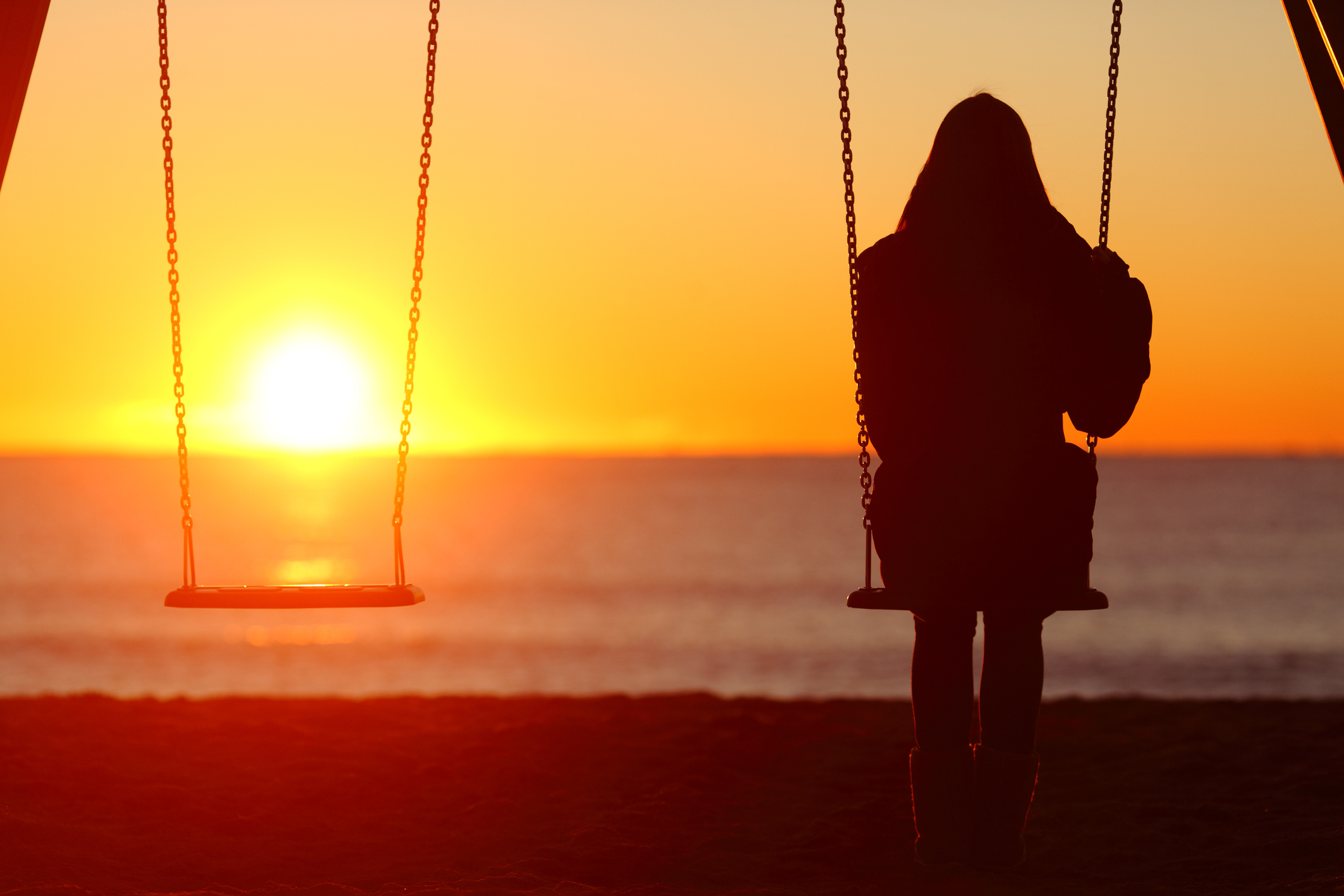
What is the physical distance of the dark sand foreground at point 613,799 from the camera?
4027 millimetres

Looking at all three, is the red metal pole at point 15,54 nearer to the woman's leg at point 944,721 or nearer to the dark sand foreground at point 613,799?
the dark sand foreground at point 613,799

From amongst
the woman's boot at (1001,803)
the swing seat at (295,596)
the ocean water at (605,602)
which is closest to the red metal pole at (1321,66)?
the woman's boot at (1001,803)

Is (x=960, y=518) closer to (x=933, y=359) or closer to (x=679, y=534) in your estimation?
(x=933, y=359)

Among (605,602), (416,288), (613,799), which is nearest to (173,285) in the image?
(416,288)

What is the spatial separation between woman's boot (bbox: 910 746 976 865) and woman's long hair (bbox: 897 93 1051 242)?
131 centimetres

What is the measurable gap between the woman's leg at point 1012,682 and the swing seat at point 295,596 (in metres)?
1.46

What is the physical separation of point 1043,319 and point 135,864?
3.02m

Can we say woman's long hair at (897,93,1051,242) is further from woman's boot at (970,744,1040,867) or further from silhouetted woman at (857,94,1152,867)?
woman's boot at (970,744,1040,867)

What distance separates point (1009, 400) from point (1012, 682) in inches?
28.2

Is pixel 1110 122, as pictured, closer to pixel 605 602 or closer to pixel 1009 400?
pixel 1009 400

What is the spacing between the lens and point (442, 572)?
37.4m

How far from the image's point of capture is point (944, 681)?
362 cm

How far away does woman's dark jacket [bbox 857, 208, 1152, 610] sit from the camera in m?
3.43

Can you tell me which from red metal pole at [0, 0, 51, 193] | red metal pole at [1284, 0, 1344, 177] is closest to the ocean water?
red metal pole at [1284, 0, 1344, 177]
